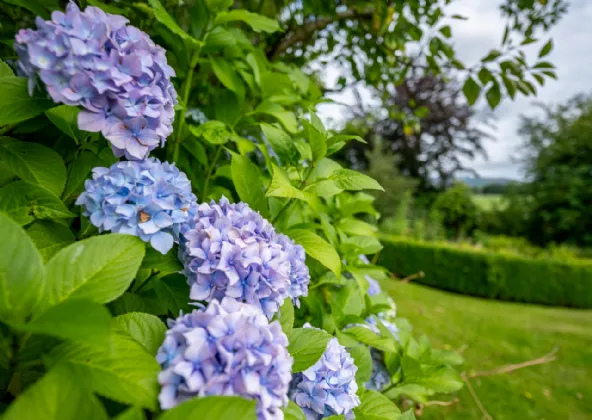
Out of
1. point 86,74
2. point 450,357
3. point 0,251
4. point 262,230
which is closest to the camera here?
point 0,251

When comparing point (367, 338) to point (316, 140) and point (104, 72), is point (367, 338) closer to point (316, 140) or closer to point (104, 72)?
point (316, 140)

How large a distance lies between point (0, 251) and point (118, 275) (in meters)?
0.15

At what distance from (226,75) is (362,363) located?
932mm

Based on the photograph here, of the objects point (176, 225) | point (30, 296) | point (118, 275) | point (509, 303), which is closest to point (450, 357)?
point (176, 225)

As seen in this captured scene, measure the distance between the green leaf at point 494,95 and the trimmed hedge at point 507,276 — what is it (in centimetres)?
865

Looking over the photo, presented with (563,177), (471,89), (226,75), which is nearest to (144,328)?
(226,75)

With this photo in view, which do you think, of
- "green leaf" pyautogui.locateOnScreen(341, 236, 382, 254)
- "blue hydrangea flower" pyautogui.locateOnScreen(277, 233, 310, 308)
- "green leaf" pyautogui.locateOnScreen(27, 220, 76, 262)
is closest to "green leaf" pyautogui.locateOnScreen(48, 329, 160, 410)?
"green leaf" pyautogui.locateOnScreen(27, 220, 76, 262)

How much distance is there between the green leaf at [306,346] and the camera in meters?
0.72

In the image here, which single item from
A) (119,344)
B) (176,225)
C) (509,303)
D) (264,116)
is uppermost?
(264,116)

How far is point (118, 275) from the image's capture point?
618 millimetres

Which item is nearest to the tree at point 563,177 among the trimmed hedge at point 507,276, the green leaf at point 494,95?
the trimmed hedge at point 507,276

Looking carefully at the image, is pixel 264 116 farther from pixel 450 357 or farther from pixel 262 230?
pixel 450 357

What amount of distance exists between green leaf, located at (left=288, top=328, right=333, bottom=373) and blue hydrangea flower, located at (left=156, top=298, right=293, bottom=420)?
127 mm

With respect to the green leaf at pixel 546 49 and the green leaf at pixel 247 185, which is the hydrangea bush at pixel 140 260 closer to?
the green leaf at pixel 247 185
